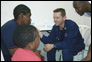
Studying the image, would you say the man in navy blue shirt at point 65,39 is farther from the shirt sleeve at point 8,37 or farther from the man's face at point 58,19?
the shirt sleeve at point 8,37

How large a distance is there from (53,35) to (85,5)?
0.88 meters

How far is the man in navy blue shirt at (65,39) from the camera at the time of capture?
2129mm

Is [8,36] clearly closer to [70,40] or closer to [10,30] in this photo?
[10,30]

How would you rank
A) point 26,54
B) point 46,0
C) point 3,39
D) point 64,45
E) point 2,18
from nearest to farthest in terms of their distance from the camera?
point 26,54, point 3,39, point 64,45, point 2,18, point 46,0

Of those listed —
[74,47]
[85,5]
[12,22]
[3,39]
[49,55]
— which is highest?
[85,5]

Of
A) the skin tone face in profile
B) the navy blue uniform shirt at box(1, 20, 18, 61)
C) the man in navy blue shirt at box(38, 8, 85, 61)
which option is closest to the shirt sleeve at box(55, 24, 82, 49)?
the man in navy blue shirt at box(38, 8, 85, 61)

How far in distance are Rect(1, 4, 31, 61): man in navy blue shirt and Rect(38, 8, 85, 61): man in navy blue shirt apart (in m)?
0.68

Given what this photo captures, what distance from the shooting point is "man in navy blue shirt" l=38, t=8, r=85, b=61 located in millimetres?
2129

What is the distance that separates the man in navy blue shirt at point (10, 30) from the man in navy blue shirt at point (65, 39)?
679 millimetres

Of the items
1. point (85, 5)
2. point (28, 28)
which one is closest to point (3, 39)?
point (28, 28)

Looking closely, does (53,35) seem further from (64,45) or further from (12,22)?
(12,22)

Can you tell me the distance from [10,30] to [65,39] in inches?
39.2

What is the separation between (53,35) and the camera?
2.46m

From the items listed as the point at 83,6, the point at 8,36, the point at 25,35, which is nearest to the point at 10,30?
the point at 8,36
